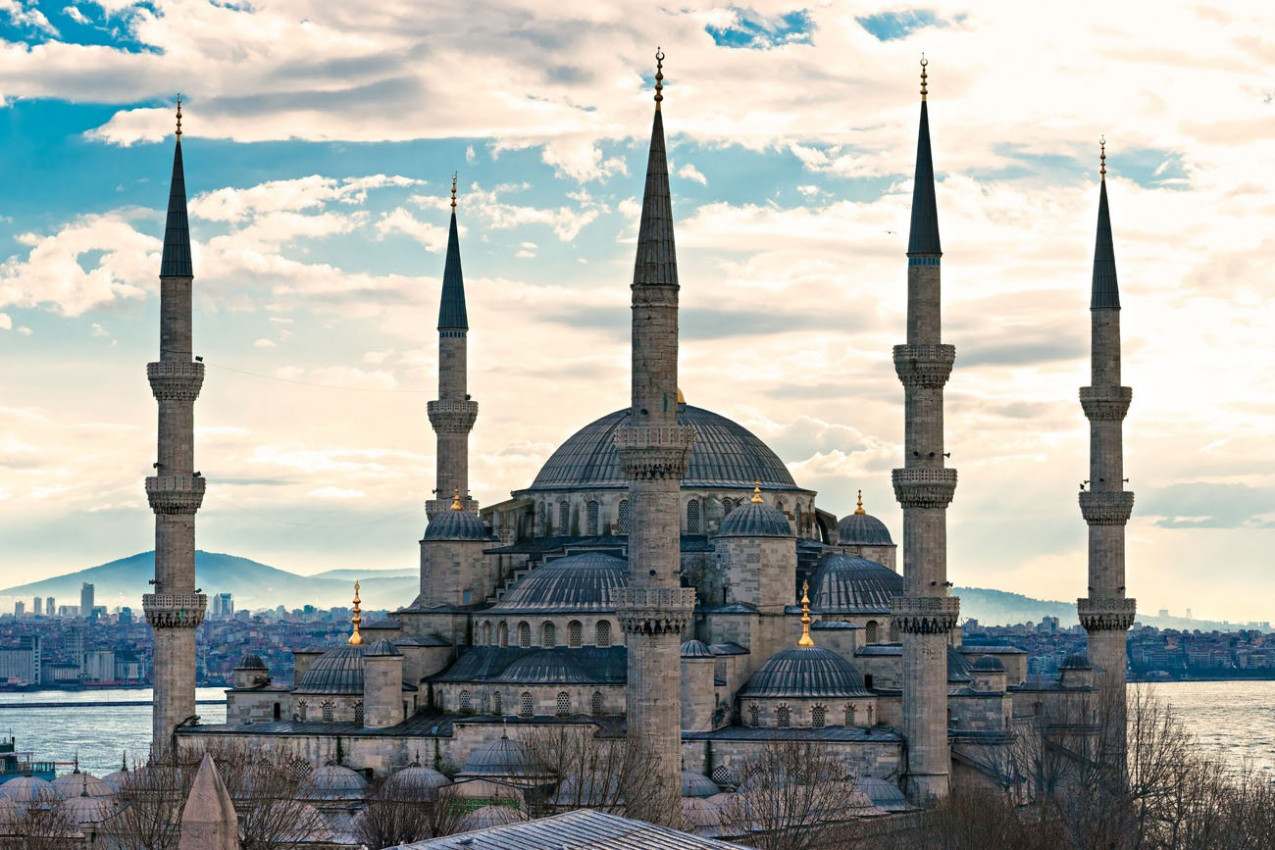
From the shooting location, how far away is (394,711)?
56531 mm

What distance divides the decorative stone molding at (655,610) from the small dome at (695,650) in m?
5.62

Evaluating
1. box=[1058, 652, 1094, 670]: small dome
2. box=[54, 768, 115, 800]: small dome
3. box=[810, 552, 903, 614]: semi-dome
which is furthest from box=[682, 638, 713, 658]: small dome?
box=[54, 768, 115, 800]: small dome

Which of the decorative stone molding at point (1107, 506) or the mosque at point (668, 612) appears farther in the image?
the decorative stone molding at point (1107, 506)

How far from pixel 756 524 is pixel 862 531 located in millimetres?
8365

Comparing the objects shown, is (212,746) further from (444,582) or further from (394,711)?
(444,582)

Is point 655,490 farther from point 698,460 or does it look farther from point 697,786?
point 698,460

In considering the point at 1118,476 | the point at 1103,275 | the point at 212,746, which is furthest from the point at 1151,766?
the point at 212,746

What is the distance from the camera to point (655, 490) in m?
49.7

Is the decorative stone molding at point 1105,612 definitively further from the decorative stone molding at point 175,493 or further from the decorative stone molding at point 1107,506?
the decorative stone molding at point 175,493

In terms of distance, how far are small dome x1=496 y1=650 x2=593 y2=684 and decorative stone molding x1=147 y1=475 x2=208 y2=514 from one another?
28.9 feet

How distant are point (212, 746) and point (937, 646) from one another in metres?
17.0

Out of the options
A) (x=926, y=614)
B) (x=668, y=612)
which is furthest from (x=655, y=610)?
(x=926, y=614)

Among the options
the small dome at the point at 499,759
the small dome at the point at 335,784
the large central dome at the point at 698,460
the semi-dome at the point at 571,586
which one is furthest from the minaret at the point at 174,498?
the large central dome at the point at 698,460

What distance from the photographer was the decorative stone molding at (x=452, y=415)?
214 feet
